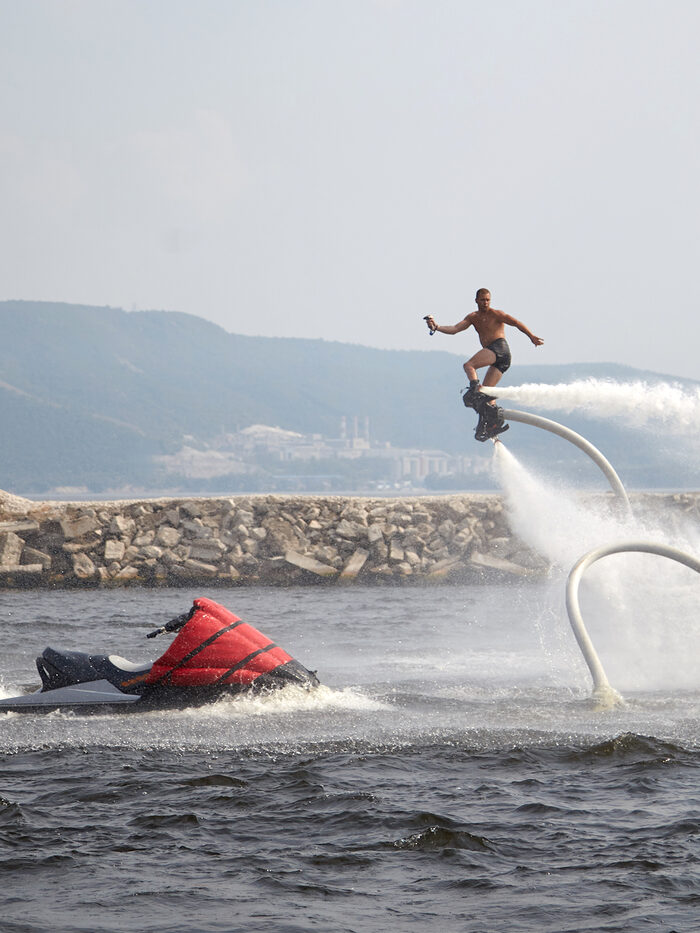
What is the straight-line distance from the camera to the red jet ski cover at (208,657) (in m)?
12.9

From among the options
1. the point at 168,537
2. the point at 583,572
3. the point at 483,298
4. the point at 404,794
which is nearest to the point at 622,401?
the point at 483,298

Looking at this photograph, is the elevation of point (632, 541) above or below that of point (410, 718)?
above

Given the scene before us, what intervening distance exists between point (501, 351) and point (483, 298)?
0.69 m

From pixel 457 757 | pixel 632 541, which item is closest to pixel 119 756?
pixel 457 757

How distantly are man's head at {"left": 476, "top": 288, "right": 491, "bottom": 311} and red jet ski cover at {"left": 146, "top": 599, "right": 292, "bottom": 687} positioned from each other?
504cm

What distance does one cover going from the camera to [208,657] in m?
12.9

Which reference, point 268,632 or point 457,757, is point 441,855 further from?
point 268,632

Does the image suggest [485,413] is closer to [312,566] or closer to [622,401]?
[622,401]

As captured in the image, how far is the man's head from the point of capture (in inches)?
593

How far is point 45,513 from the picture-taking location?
32.0 metres

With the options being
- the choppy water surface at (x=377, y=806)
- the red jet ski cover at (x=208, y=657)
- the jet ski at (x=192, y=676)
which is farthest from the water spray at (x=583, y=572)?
the red jet ski cover at (x=208, y=657)

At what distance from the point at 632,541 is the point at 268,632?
30.9 ft

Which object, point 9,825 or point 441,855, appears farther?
point 9,825

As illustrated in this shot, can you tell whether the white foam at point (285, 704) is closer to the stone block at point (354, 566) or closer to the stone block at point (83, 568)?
the stone block at point (354, 566)
